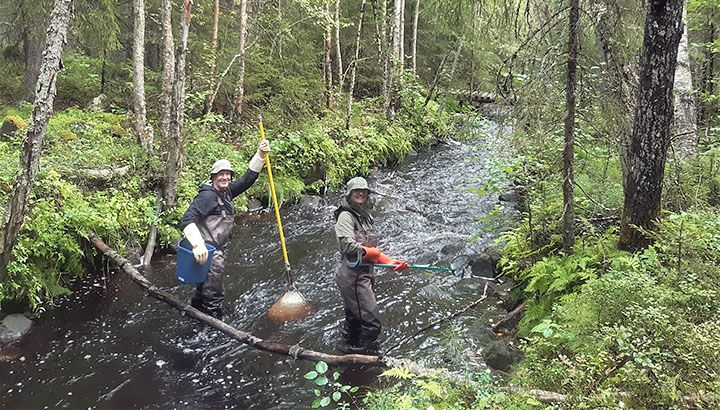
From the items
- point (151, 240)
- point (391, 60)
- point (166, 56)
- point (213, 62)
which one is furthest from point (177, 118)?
point (391, 60)

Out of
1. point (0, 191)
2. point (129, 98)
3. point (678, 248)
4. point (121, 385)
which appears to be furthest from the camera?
point (129, 98)

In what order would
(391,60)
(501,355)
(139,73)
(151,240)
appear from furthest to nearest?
1. (391,60)
2. (139,73)
3. (151,240)
4. (501,355)

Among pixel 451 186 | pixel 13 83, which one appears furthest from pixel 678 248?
pixel 13 83

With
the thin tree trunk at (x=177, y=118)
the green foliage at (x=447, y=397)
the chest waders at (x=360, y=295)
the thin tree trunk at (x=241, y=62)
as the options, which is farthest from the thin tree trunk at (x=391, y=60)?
the green foliage at (x=447, y=397)

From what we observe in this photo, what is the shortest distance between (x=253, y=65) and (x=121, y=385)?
509 inches

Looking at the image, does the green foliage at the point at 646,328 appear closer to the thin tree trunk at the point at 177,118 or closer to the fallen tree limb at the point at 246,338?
the fallen tree limb at the point at 246,338

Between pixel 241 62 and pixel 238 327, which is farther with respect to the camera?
pixel 241 62

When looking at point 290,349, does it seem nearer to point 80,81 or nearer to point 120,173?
point 120,173

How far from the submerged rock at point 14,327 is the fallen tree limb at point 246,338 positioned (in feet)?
4.91

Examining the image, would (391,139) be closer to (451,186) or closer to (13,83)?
(451,186)

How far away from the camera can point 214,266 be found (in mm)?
6797

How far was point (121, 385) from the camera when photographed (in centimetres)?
551

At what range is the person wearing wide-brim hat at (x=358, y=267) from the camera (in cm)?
598

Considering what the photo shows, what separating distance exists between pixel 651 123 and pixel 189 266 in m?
5.66
